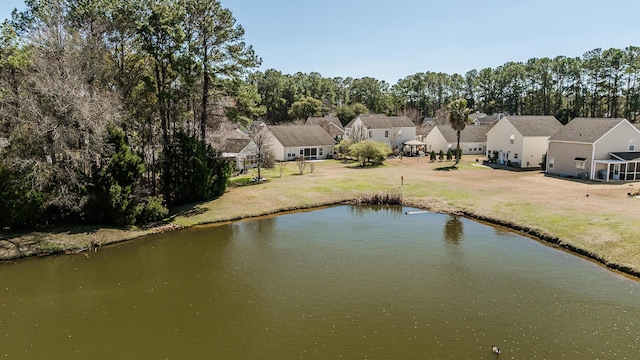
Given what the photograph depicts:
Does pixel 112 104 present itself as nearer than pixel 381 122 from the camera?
Yes

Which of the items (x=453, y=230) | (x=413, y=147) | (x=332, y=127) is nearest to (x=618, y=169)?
(x=453, y=230)

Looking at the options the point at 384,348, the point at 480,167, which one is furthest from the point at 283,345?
the point at 480,167

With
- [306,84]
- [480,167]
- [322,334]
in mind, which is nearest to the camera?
[322,334]

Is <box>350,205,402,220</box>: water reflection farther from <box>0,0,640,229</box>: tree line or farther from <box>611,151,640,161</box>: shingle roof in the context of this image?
<box>611,151,640,161</box>: shingle roof

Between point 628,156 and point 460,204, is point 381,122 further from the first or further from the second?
point 460,204

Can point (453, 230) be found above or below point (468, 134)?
below

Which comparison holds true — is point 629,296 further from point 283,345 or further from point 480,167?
point 480,167

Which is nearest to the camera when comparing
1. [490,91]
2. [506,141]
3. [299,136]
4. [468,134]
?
[506,141]

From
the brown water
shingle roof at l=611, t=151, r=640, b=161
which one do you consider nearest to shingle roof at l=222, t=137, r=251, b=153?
the brown water
